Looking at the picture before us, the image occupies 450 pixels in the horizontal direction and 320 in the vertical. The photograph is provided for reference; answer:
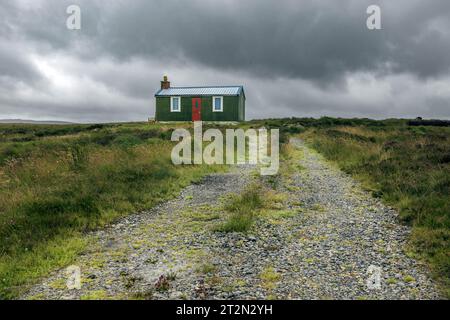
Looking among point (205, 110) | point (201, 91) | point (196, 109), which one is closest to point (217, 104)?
point (205, 110)

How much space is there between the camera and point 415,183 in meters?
10.5

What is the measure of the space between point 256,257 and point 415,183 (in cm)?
708

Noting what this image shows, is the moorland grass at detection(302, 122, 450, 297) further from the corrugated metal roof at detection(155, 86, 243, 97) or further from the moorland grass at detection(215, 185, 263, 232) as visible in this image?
the corrugated metal roof at detection(155, 86, 243, 97)

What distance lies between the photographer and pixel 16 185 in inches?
437

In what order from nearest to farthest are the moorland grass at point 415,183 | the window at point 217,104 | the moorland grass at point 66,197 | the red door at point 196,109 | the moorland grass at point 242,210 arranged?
the moorland grass at point 66,197, the moorland grass at point 415,183, the moorland grass at point 242,210, the window at point 217,104, the red door at point 196,109

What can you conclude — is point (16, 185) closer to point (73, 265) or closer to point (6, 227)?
point (6, 227)

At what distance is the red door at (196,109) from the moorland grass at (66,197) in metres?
25.4

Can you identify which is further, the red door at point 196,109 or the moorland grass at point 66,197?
the red door at point 196,109

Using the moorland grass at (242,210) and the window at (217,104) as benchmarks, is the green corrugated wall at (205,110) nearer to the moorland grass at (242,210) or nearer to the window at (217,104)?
the window at (217,104)

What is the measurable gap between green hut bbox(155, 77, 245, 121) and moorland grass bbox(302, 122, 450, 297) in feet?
71.2

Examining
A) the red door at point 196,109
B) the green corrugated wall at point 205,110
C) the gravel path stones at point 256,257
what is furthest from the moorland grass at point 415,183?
the red door at point 196,109

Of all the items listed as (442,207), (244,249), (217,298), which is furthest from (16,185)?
(442,207)

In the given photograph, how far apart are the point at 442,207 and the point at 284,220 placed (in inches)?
155

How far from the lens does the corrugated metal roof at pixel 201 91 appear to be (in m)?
40.7
